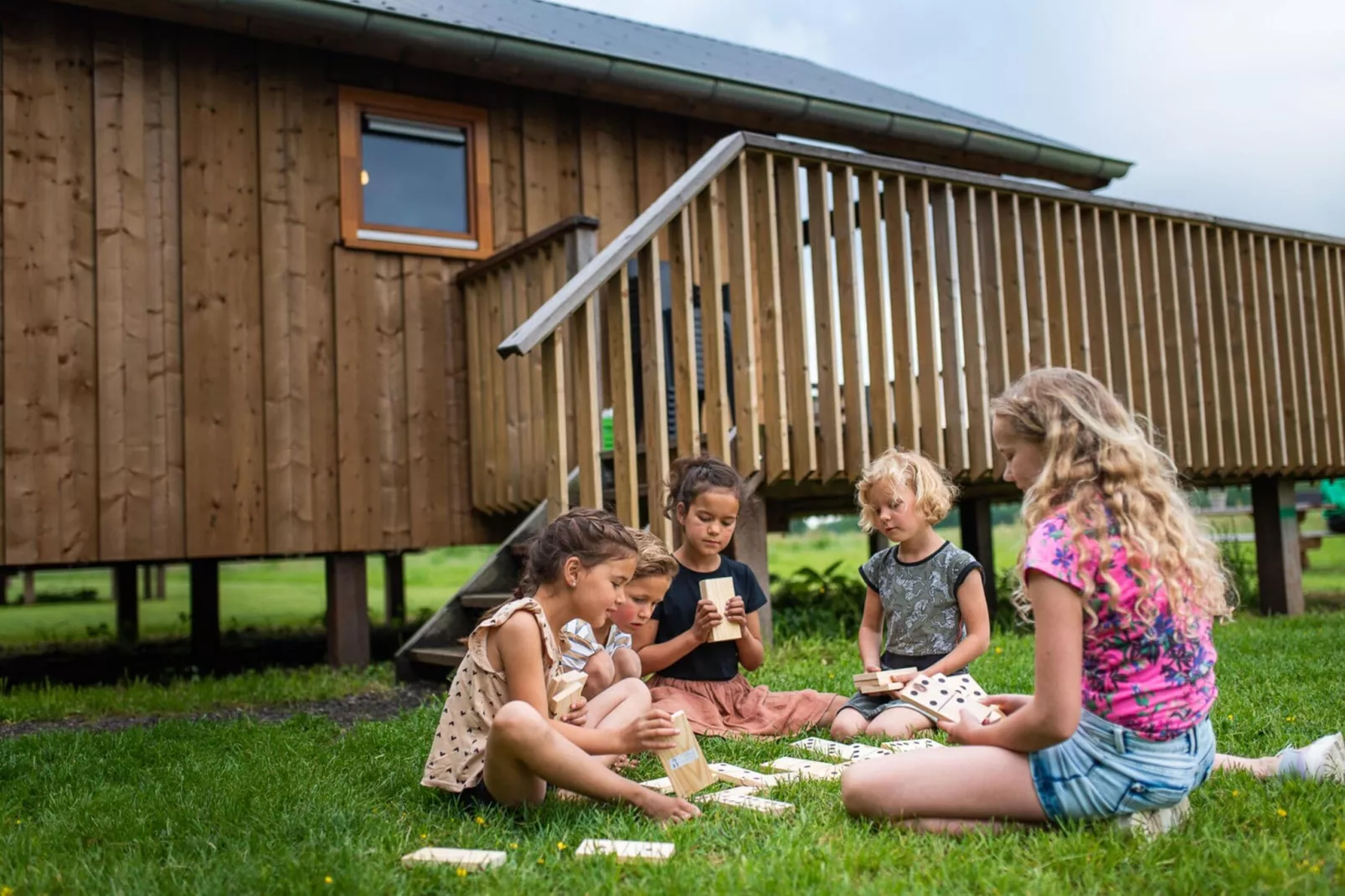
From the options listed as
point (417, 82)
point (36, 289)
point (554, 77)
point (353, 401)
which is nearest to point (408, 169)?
point (417, 82)

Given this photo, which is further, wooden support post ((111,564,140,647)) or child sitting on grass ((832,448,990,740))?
wooden support post ((111,564,140,647))

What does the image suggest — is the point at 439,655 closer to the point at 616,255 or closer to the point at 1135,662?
the point at 616,255

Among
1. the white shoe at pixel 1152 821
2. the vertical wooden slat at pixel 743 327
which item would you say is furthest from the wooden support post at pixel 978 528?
the white shoe at pixel 1152 821

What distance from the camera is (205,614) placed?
8914 millimetres

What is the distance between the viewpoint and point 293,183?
6914 mm

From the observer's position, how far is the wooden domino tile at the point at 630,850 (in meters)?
2.42

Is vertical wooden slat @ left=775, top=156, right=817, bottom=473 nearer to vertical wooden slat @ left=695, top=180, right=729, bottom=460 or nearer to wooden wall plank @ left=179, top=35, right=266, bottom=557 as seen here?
vertical wooden slat @ left=695, top=180, right=729, bottom=460

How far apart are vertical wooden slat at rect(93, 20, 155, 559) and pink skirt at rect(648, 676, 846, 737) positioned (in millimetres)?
3457

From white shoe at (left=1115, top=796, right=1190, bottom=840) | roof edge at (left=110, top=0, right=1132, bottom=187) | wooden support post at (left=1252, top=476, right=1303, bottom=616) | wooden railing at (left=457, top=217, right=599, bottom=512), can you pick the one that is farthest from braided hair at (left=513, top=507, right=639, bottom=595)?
wooden support post at (left=1252, top=476, right=1303, bottom=616)

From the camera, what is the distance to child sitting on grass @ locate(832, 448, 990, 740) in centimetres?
398

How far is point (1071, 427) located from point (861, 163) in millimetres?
3770

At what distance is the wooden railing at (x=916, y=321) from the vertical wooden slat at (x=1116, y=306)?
0.05ft

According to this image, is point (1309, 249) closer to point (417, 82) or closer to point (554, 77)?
point (554, 77)

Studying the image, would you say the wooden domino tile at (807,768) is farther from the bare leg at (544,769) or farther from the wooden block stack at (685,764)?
the bare leg at (544,769)
